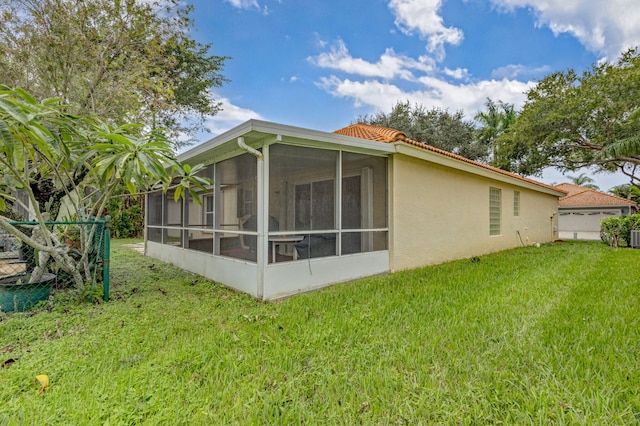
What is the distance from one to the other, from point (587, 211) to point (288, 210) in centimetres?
2806

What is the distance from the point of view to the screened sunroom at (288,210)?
4.94 meters

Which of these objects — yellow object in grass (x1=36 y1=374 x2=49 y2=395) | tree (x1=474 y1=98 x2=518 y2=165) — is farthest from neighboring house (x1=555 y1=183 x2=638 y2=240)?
yellow object in grass (x1=36 y1=374 x2=49 y2=395)

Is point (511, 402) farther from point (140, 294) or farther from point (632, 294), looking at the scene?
point (140, 294)

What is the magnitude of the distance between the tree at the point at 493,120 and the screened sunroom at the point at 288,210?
21020mm

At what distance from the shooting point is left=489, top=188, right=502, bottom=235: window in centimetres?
1049

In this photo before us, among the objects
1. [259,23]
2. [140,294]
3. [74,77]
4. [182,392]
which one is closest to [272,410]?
[182,392]

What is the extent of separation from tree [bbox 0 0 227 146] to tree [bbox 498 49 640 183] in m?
17.1

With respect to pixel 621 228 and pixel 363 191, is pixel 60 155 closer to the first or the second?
pixel 363 191

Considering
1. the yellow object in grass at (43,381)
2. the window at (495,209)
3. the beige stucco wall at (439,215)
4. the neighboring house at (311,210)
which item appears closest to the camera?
the yellow object in grass at (43,381)

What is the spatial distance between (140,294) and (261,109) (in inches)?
407

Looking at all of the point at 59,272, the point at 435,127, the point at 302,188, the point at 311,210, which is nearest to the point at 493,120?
the point at 435,127

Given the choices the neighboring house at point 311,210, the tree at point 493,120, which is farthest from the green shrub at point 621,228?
the tree at point 493,120

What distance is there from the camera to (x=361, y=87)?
16719 millimetres

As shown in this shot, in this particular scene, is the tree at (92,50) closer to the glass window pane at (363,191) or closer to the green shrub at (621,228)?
the glass window pane at (363,191)
